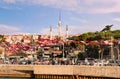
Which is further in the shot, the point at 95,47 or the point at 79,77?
the point at 95,47

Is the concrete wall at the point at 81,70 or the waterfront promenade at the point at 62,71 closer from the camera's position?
the concrete wall at the point at 81,70

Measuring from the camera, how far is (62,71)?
44.6 m

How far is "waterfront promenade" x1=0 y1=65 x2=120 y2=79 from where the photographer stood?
40.2 m

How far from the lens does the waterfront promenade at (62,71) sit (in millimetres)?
40188

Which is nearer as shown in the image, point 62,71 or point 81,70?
point 81,70

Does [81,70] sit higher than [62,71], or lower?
higher

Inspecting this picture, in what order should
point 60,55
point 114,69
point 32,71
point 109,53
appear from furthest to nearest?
point 60,55 < point 109,53 < point 32,71 < point 114,69

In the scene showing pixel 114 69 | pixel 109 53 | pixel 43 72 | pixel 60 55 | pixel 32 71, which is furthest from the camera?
pixel 60 55

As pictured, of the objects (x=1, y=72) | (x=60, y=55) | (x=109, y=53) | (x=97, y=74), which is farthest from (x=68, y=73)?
(x=60, y=55)

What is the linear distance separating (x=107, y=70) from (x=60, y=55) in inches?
1790

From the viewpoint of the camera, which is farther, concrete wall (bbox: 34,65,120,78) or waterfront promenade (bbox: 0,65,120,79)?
waterfront promenade (bbox: 0,65,120,79)

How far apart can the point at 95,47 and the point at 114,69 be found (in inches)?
1452

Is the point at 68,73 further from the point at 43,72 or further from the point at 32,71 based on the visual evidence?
the point at 32,71

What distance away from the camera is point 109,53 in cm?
7369
